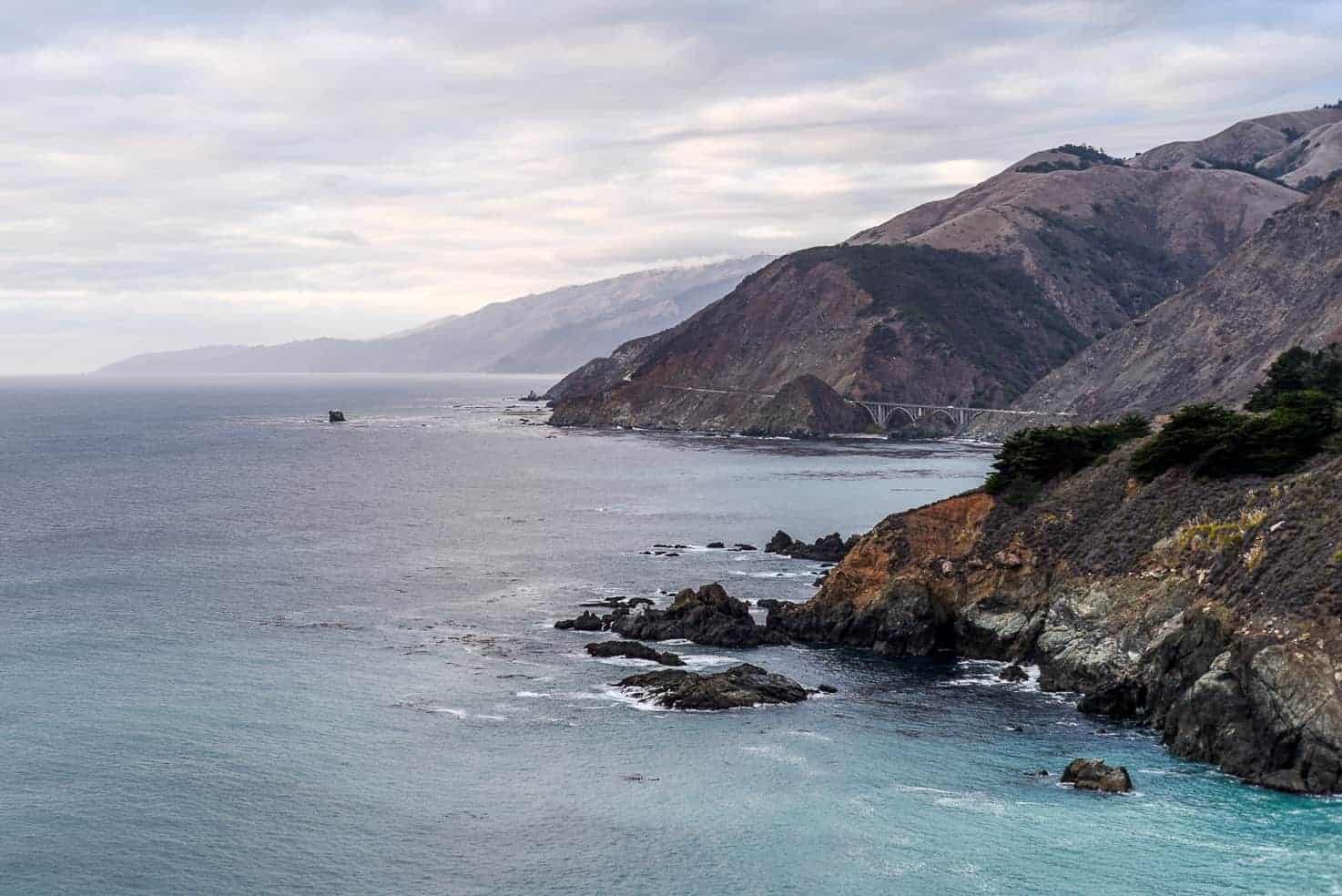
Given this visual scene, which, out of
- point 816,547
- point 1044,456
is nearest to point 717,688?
point 1044,456

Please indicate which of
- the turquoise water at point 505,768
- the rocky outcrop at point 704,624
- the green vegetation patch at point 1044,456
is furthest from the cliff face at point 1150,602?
the turquoise water at point 505,768

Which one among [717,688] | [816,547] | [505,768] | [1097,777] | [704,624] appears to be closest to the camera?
[1097,777]

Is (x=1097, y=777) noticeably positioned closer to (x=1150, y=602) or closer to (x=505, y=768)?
(x=1150, y=602)

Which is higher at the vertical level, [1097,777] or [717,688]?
[717,688]

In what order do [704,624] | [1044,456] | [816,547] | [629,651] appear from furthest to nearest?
[816,547], [1044,456], [704,624], [629,651]

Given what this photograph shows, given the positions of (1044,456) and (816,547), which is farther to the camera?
(816,547)

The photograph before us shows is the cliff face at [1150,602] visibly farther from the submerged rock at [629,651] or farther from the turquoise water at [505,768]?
the submerged rock at [629,651]
